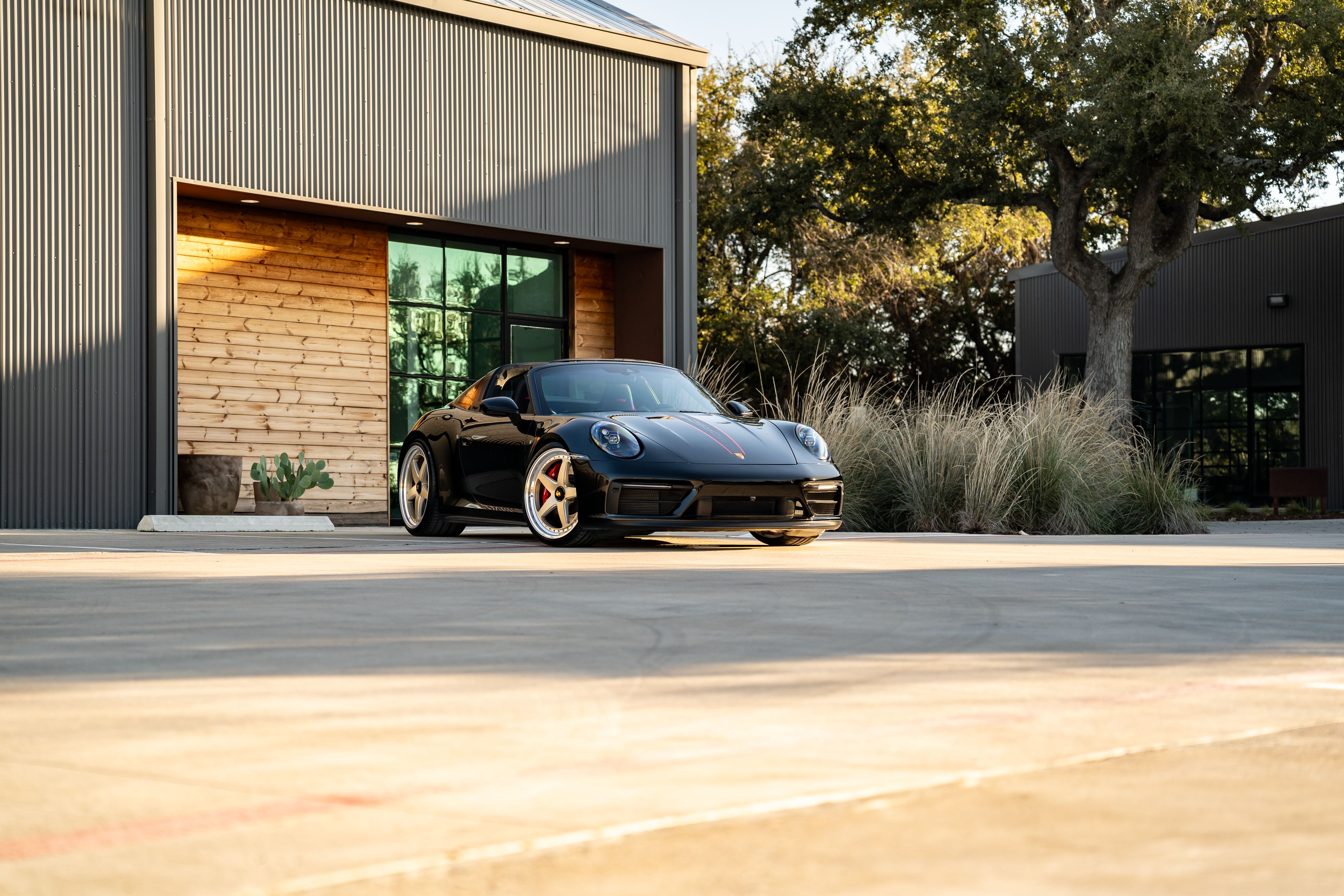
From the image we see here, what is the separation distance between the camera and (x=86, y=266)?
14.3 meters

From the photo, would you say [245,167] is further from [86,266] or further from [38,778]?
[38,778]

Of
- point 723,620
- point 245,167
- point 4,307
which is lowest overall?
point 723,620

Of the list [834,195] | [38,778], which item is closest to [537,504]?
[38,778]

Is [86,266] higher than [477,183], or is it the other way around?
[477,183]

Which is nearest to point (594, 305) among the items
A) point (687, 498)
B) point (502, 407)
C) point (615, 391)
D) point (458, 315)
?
point (458, 315)

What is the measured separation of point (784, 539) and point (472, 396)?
2604 mm

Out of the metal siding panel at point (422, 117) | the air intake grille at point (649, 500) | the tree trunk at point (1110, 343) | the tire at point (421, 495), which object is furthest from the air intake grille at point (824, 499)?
the tree trunk at point (1110, 343)

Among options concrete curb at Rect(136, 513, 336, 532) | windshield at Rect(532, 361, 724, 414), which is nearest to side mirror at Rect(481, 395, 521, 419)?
windshield at Rect(532, 361, 724, 414)

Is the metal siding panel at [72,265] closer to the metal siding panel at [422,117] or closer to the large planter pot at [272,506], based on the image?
the metal siding panel at [422,117]

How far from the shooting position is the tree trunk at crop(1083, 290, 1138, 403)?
1009 inches

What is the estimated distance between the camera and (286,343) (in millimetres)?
17359

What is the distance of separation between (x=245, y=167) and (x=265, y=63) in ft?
3.58

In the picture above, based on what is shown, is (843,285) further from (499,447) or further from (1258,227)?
(499,447)

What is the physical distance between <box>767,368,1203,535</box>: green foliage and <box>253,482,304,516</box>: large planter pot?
4.55 metres
